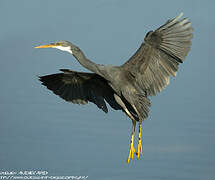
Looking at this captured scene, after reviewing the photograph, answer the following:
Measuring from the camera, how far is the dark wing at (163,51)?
944 cm

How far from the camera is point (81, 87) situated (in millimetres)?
10734

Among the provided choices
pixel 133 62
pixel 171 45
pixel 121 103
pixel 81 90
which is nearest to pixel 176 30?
pixel 171 45

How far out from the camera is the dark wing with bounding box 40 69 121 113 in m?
10.4

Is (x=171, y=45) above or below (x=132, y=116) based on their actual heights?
above

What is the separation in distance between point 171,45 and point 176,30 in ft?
0.85

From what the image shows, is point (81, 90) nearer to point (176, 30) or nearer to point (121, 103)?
point (121, 103)

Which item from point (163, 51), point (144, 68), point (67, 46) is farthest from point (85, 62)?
point (163, 51)

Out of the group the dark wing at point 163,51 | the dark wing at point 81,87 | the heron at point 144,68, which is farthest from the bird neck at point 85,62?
the dark wing at point 81,87

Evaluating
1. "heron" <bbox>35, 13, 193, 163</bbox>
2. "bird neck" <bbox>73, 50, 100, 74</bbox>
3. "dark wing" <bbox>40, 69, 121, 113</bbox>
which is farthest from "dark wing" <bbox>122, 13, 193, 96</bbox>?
"dark wing" <bbox>40, 69, 121, 113</bbox>

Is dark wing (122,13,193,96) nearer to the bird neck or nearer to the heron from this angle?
the heron

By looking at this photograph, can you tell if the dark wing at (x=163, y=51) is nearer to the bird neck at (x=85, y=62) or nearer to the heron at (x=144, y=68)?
the heron at (x=144, y=68)

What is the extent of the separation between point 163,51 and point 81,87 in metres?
1.94

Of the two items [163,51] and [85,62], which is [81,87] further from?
[163,51]

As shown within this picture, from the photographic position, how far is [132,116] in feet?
32.8
